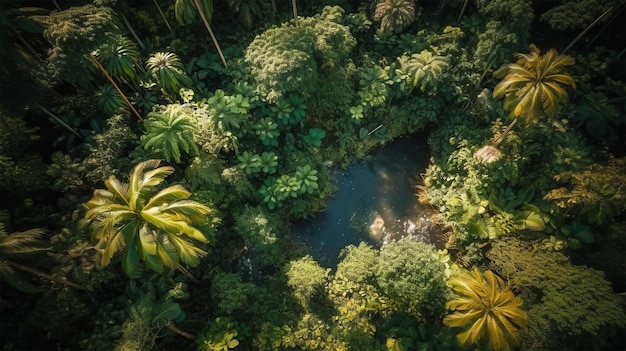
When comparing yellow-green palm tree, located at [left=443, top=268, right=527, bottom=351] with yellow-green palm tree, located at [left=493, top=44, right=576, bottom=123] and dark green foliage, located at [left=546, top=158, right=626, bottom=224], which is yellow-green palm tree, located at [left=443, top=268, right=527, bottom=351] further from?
yellow-green palm tree, located at [left=493, top=44, right=576, bottom=123]

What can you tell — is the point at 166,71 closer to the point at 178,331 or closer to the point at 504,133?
the point at 178,331

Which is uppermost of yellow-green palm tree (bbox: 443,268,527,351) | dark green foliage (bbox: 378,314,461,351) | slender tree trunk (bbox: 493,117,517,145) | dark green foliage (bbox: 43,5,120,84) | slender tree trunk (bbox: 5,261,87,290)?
dark green foliage (bbox: 43,5,120,84)

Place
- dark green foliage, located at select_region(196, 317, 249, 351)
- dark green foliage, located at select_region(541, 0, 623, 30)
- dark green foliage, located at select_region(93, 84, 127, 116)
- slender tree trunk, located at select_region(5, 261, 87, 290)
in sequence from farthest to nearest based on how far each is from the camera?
dark green foliage, located at select_region(93, 84, 127, 116) < dark green foliage, located at select_region(541, 0, 623, 30) < dark green foliage, located at select_region(196, 317, 249, 351) < slender tree trunk, located at select_region(5, 261, 87, 290)

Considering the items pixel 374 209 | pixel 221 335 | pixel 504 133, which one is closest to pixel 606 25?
pixel 504 133

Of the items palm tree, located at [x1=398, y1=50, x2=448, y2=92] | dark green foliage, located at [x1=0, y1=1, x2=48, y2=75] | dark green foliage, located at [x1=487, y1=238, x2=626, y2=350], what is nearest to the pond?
palm tree, located at [x1=398, y1=50, x2=448, y2=92]

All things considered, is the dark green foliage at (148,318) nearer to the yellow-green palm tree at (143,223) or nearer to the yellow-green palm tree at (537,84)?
the yellow-green palm tree at (143,223)

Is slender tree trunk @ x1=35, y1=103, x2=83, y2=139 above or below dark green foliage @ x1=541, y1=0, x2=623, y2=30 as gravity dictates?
above

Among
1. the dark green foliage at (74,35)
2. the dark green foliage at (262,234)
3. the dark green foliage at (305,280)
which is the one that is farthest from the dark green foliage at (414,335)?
the dark green foliage at (74,35)
